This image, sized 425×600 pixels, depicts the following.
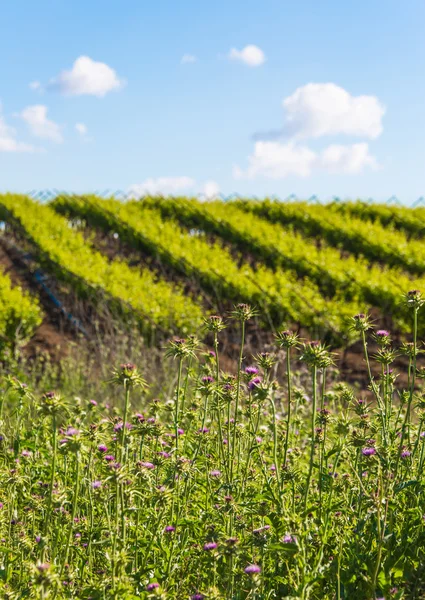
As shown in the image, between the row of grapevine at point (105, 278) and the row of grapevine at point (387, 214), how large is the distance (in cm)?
708

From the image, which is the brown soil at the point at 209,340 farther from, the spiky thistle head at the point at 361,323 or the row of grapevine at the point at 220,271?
the spiky thistle head at the point at 361,323

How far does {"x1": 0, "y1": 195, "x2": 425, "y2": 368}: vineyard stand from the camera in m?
10.9

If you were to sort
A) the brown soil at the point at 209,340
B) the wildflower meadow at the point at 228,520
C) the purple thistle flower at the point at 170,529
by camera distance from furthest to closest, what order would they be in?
the brown soil at the point at 209,340
the purple thistle flower at the point at 170,529
the wildflower meadow at the point at 228,520

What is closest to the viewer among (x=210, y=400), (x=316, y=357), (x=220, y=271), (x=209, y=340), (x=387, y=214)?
(x=316, y=357)

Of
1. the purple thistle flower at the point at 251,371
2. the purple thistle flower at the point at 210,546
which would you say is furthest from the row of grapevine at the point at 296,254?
the purple thistle flower at the point at 210,546

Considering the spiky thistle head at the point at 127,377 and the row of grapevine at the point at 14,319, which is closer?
the spiky thistle head at the point at 127,377

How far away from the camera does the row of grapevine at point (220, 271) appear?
1109 centimetres

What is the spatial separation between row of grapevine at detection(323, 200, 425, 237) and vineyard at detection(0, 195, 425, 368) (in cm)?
4

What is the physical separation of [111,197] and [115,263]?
5.85 meters

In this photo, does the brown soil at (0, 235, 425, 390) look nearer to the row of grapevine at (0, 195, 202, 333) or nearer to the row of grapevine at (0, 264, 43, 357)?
the row of grapevine at (0, 264, 43, 357)

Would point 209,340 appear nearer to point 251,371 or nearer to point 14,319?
point 14,319

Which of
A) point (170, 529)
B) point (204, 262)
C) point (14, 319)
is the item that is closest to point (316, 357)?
point (170, 529)

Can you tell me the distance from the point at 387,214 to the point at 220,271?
7404 mm

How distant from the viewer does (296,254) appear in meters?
13.8
